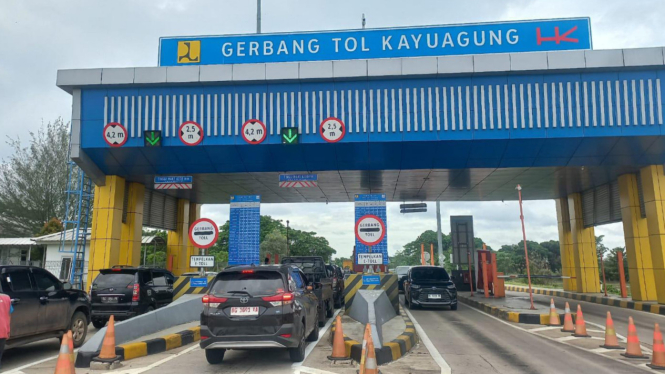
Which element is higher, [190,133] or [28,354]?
[190,133]

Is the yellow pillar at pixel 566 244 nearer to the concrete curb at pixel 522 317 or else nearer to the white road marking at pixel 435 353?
the concrete curb at pixel 522 317

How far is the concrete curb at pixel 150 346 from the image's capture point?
8039 millimetres

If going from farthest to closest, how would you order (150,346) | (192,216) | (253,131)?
(192,216) → (253,131) → (150,346)

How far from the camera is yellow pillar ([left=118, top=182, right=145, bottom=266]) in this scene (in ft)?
60.4

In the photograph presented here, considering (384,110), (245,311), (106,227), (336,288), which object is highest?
(384,110)

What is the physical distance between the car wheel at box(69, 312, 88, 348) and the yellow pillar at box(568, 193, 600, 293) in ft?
73.7

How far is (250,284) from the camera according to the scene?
25.6 feet

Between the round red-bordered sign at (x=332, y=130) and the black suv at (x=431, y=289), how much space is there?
21.3 ft

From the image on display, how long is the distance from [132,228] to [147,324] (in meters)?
9.27

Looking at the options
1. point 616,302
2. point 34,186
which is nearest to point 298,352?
point 616,302

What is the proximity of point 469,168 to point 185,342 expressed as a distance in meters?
11.5

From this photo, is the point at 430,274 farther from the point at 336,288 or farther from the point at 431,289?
the point at 336,288

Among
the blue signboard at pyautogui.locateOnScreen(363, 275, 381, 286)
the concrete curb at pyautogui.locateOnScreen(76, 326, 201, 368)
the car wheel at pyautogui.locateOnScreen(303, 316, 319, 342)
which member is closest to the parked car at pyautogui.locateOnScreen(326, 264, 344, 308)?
the blue signboard at pyautogui.locateOnScreen(363, 275, 381, 286)

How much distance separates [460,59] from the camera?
47.9 ft
